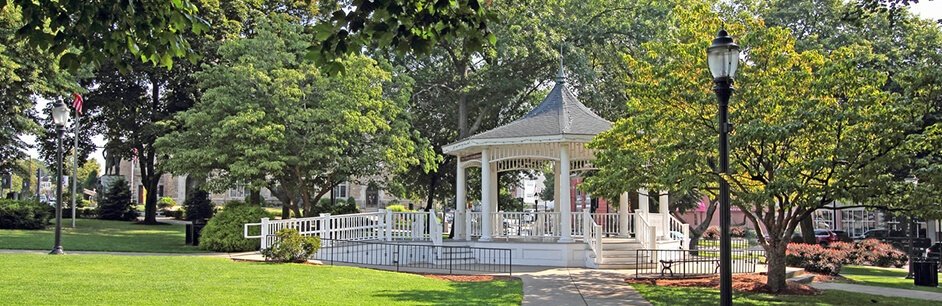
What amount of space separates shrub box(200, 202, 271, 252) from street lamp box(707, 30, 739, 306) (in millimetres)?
15950

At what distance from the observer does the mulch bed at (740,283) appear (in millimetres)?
15242

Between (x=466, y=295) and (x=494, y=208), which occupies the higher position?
(x=494, y=208)

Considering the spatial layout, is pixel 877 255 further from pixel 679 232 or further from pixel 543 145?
pixel 543 145

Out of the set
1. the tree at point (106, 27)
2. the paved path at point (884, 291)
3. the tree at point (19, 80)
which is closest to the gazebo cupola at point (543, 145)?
the paved path at point (884, 291)

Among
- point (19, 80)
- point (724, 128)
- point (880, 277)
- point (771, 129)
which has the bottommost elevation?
point (880, 277)

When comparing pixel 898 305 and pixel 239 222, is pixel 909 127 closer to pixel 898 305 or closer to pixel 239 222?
pixel 898 305

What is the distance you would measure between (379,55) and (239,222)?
9.86 meters

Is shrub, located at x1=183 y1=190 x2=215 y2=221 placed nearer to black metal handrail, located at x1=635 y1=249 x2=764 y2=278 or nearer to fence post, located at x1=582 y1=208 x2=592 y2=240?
fence post, located at x1=582 y1=208 x2=592 y2=240

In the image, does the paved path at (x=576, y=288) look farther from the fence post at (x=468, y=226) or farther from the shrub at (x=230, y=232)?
the shrub at (x=230, y=232)

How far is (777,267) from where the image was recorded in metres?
15.2

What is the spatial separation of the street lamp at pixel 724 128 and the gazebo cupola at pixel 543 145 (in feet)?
35.8

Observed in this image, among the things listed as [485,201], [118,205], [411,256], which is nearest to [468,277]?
[411,256]

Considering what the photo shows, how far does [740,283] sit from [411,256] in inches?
355

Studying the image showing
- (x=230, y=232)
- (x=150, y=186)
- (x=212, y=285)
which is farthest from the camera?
(x=150, y=186)
